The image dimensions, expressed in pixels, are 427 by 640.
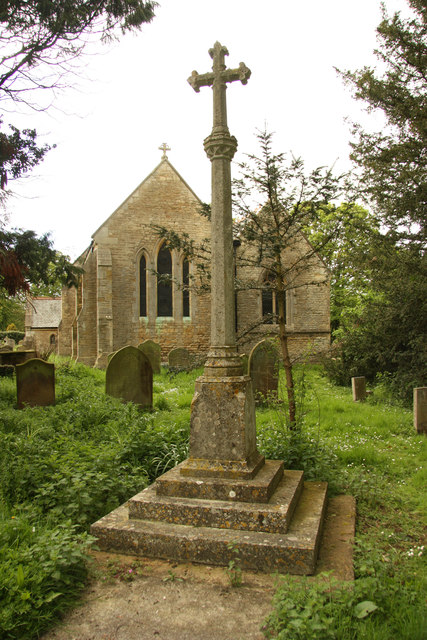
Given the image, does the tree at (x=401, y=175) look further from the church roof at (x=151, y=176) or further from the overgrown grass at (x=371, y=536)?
the church roof at (x=151, y=176)

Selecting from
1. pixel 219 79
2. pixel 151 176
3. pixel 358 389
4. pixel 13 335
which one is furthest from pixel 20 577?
pixel 13 335

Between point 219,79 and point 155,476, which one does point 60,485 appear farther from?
point 219,79

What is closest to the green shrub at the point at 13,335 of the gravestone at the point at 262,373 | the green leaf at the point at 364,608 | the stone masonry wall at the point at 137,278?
the stone masonry wall at the point at 137,278

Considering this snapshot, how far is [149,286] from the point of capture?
1956cm

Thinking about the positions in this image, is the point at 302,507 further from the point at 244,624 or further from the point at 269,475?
the point at 244,624

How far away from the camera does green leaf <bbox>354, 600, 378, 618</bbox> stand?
242 cm

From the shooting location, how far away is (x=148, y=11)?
10367 millimetres

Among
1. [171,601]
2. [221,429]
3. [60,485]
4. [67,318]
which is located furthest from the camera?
[67,318]

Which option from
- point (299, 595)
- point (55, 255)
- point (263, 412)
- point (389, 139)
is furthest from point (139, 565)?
point (389, 139)

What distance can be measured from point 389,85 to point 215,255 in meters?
7.97

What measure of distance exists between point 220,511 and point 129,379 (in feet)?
18.4

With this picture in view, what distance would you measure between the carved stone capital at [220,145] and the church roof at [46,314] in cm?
3341

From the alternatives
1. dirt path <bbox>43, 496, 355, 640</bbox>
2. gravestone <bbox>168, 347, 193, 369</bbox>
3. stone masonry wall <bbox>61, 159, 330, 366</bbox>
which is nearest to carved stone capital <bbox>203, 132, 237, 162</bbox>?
dirt path <bbox>43, 496, 355, 640</bbox>

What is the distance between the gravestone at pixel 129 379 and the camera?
877 centimetres
